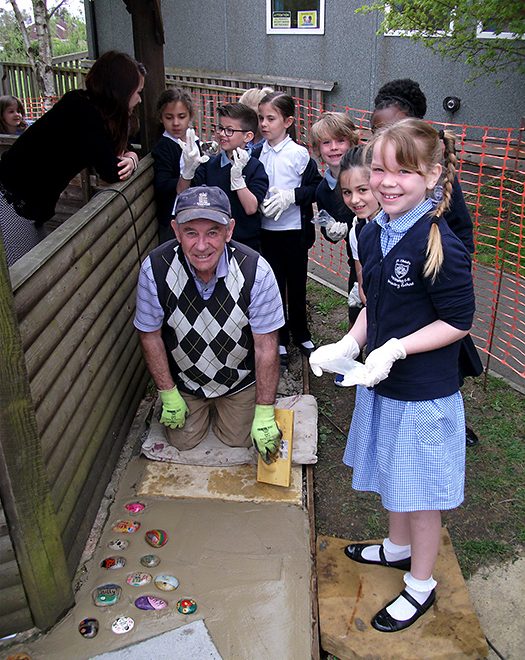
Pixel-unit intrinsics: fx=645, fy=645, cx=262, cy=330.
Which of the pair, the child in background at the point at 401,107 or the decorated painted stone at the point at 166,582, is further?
the child in background at the point at 401,107

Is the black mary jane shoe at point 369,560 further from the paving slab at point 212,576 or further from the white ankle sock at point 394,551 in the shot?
the paving slab at point 212,576

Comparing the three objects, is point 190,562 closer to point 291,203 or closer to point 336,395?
point 336,395

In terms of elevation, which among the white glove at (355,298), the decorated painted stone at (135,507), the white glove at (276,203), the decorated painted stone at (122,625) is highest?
the white glove at (276,203)

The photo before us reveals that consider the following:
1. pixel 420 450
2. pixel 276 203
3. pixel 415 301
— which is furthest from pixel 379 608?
pixel 276 203

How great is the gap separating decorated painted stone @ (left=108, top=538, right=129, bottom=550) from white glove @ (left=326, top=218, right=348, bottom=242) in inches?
74.5

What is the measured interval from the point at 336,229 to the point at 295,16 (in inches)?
331

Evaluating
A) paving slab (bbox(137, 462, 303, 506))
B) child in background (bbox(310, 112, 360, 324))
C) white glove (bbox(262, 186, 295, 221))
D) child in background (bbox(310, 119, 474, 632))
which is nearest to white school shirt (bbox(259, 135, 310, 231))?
white glove (bbox(262, 186, 295, 221))

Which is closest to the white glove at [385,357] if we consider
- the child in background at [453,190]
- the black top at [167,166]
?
the child in background at [453,190]

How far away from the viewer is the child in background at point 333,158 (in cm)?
332

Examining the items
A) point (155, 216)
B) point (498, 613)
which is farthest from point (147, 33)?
point (498, 613)

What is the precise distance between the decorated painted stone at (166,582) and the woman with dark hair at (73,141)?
1.74 m

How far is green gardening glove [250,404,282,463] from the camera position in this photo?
2.83 m

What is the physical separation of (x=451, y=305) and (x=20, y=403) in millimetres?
1253

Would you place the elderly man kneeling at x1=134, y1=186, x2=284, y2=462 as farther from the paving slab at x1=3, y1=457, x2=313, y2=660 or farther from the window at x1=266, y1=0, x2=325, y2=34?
the window at x1=266, y1=0, x2=325, y2=34
